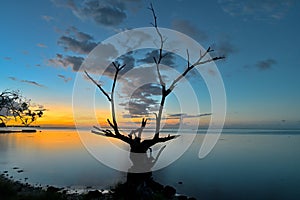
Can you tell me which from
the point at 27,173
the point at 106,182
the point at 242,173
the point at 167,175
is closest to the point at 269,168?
the point at 242,173

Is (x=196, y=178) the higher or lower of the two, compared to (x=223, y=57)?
A: lower

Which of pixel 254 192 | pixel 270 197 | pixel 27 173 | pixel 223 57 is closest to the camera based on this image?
pixel 223 57

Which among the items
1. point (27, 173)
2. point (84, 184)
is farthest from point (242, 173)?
point (27, 173)

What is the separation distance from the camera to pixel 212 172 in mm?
26141

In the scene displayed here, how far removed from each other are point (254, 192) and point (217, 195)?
309cm

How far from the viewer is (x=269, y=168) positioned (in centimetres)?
2875

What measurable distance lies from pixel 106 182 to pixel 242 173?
13689mm

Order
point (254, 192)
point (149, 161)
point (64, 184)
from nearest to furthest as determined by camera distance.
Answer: point (149, 161) < point (254, 192) < point (64, 184)

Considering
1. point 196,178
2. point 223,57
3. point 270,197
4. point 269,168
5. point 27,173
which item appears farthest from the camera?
point 269,168

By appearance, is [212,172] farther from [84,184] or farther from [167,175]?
[84,184]

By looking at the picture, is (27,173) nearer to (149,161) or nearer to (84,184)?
(84,184)

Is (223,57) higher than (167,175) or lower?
higher

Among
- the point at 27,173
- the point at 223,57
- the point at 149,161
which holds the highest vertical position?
the point at 223,57

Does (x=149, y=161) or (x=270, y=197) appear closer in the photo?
(x=149, y=161)
